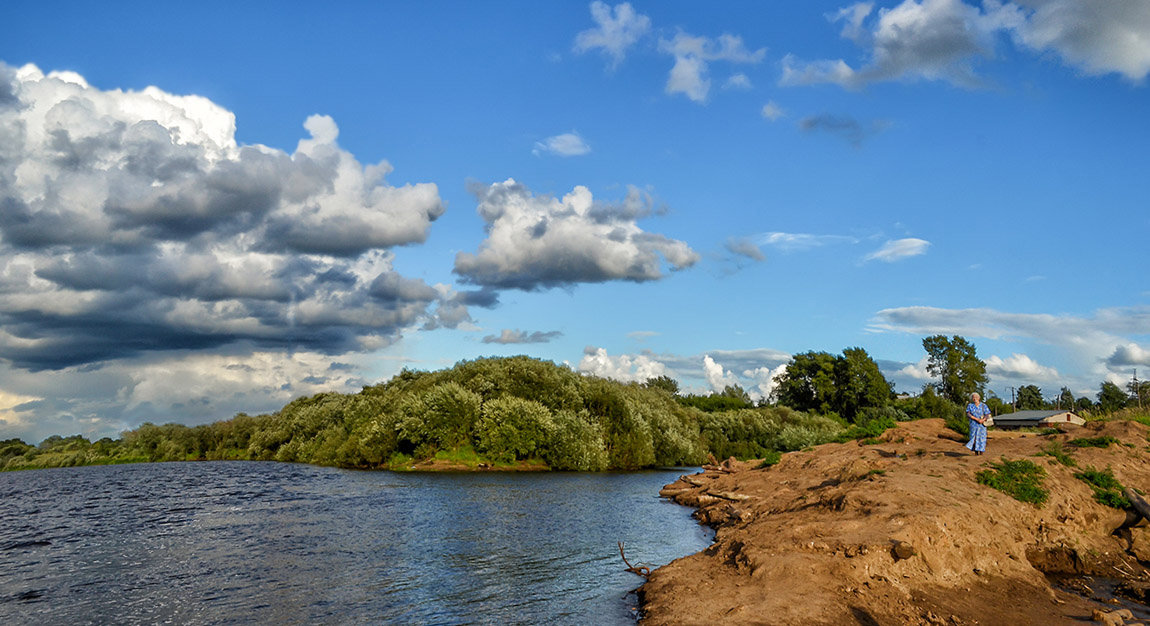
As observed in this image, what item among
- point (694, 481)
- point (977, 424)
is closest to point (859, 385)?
point (694, 481)

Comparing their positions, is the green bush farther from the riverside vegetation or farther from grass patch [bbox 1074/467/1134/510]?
grass patch [bbox 1074/467/1134/510]

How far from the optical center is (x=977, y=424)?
2623 centimetres

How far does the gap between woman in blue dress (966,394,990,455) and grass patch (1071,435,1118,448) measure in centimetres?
355

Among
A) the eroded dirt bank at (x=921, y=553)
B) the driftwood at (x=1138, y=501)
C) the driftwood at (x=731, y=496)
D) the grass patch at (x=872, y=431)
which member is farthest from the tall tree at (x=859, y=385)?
the driftwood at (x=1138, y=501)

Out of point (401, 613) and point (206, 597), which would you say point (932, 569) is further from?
point (206, 597)

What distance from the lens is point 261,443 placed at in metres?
110

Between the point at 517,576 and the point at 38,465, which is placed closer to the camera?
the point at 517,576

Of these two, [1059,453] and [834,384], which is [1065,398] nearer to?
[834,384]

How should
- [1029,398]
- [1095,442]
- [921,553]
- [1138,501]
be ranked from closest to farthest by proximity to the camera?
[921,553] → [1138,501] → [1095,442] → [1029,398]

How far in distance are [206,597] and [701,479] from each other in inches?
1441

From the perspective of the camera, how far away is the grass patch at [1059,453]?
23703 millimetres

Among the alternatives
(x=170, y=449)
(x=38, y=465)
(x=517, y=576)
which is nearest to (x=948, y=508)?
(x=517, y=576)

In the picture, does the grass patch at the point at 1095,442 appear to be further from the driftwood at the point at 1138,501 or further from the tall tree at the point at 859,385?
the tall tree at the point at 859,385

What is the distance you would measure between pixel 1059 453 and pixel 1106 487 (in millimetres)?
2300
